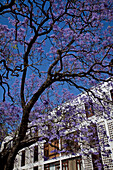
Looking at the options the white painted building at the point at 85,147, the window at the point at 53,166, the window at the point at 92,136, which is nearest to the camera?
the window at the point at 92,136

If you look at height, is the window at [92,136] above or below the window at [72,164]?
above

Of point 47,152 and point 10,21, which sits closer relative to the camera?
point 10,21

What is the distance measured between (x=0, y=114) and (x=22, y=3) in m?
7.66

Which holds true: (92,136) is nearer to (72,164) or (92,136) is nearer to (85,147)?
(85,147)

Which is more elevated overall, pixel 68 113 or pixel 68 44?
pixel 68 44

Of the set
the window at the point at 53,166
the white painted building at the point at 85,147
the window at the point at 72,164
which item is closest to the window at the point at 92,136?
the white painted building at the point at 85,147

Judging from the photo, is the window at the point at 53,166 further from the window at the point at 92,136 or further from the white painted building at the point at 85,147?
the window at the point at 92,136

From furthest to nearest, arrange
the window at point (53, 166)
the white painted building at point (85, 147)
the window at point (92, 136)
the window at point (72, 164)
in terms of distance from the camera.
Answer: the window at point (53, 166), the window at point (72, 164), the white painted building at point (85, 147), the window at point (92, 136)


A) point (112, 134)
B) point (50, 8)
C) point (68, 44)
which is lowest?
point (112, 134)

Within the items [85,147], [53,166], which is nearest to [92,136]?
[85,147]

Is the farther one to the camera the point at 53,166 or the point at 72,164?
the point at 53,166

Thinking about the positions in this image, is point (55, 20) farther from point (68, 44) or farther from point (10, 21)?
point (10, 21)

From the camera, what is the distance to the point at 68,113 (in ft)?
33.6

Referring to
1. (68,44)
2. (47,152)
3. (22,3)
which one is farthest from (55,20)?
(47,152)
